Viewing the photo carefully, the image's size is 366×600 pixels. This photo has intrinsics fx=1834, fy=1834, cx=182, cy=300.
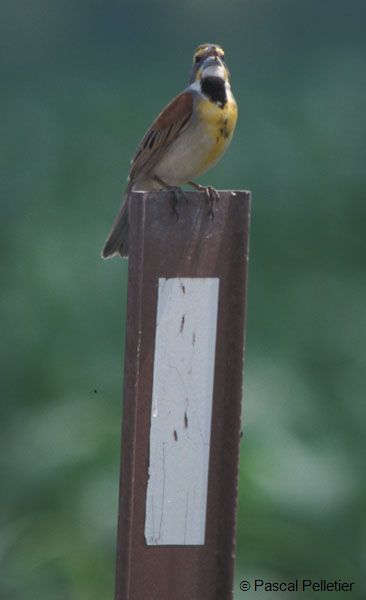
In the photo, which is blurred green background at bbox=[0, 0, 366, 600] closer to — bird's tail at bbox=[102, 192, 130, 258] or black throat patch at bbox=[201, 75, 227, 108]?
bird's tail at bbox=[102, 192, 130, 258]

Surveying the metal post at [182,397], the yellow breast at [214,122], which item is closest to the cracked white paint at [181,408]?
Answer: the metal post at [182,397]

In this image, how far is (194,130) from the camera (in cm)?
504

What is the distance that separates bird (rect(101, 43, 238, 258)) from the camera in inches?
198

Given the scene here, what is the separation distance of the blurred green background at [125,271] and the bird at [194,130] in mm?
1249

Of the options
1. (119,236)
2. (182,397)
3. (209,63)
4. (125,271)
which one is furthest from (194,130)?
(125,271)

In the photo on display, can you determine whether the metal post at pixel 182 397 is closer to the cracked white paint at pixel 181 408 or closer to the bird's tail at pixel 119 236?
the cracked white paint at pixel 181 408

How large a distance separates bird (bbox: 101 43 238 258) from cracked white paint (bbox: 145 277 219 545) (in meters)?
1.31

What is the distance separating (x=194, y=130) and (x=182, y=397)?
153cm

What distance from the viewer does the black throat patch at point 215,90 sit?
5.04 m

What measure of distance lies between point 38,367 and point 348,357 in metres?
1.22

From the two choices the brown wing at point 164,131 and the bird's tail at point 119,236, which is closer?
the bird's tail at point 119,236

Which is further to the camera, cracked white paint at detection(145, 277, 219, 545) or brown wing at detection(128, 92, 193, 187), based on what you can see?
brown wing at detection(128, 92, 193, 187)

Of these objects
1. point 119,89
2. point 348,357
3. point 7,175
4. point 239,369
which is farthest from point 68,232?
point 239,369

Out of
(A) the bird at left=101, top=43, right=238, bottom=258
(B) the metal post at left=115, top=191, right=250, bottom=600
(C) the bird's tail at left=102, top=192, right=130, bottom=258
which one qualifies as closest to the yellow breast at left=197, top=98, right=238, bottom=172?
(A) the bird at left=101, top=43, right=238, bottom=258
